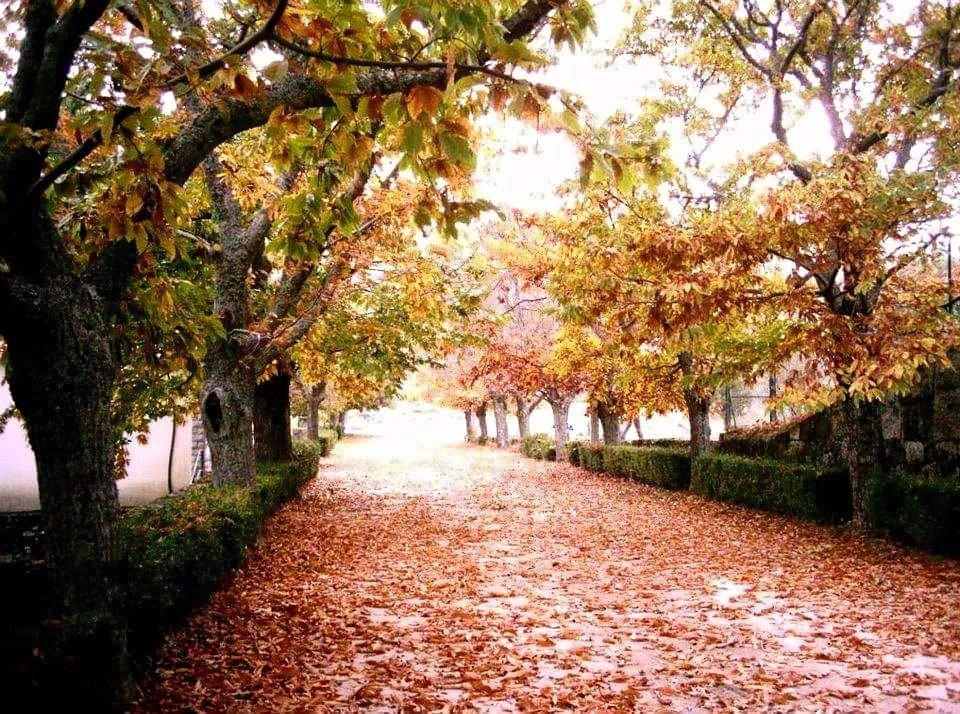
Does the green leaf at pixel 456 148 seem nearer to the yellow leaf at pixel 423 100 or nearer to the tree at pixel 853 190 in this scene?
the yellow leaf at pixel 423 100

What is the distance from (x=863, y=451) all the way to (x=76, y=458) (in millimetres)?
9292

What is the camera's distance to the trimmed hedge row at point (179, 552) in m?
4.16

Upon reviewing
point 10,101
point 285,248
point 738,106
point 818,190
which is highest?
point 738,106

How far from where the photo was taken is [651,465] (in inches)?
652

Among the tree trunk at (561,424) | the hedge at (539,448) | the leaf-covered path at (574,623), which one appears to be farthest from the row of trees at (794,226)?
the hedge at (539,448)

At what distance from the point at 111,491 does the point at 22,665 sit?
1.11 m

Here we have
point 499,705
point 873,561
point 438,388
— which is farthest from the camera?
point 438,388

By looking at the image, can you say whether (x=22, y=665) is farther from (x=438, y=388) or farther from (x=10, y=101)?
(x=438, y=388)

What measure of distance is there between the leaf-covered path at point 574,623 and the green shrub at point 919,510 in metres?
0.33

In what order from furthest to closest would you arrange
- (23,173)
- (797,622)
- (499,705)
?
(797,622)
(499,705)
(23,173)

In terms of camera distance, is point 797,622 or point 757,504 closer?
point 797,622

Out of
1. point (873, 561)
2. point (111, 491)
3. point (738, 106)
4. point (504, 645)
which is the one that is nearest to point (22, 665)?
point (111, 491)

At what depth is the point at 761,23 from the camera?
9562 millimetres

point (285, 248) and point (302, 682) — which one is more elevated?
point (285, 248)
